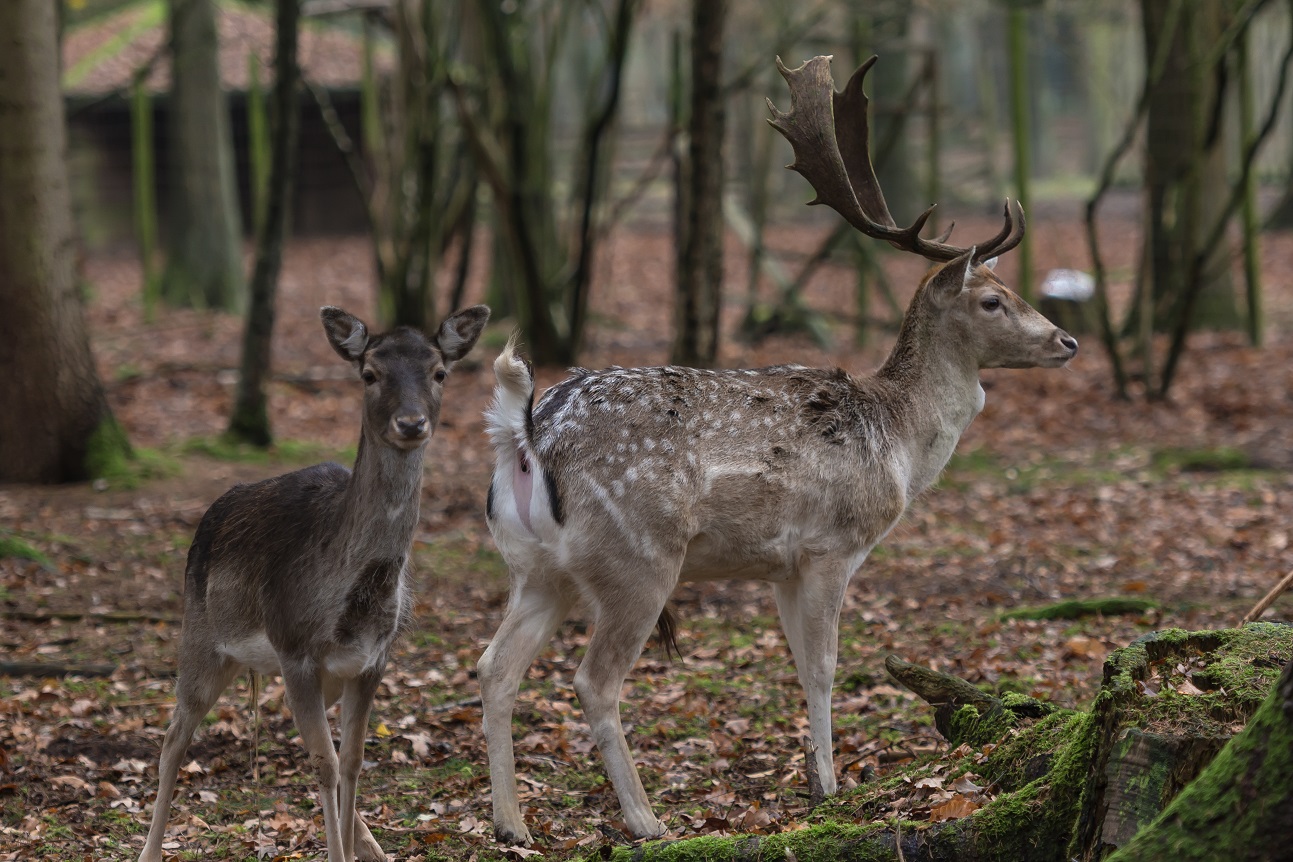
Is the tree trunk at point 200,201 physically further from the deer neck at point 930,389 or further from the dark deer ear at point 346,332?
the dark deer ear at point 346,332

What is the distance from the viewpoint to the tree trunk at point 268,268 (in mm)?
11766

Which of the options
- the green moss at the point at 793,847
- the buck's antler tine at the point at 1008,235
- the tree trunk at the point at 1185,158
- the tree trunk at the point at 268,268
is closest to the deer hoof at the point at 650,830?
the green moss at the point at 793,847

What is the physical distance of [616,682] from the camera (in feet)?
17.8

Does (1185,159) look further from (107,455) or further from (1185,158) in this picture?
(107,455)

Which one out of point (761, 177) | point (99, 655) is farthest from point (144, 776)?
point (761, 177)

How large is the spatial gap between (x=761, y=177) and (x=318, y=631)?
15.2 metres

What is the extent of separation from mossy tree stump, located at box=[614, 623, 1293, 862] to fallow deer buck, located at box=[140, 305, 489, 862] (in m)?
1.23

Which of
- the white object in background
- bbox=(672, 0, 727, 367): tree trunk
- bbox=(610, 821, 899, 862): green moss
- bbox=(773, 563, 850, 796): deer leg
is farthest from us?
the white object in background

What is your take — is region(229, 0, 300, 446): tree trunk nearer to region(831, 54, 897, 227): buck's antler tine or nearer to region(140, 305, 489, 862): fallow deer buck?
region(831, 54, 897, 227): buck's antler tine

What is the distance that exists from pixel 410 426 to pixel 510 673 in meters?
1.31

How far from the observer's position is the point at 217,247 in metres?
21.9

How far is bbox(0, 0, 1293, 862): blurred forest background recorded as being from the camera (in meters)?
6.18

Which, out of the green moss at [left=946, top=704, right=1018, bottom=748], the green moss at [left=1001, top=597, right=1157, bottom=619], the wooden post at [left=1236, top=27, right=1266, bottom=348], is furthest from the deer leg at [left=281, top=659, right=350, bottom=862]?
the wooden post at [left=1236, top=27, right=1266, bottom=348]

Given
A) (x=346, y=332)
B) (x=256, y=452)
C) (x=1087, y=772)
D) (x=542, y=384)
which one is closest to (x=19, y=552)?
(x=256, y=452)
